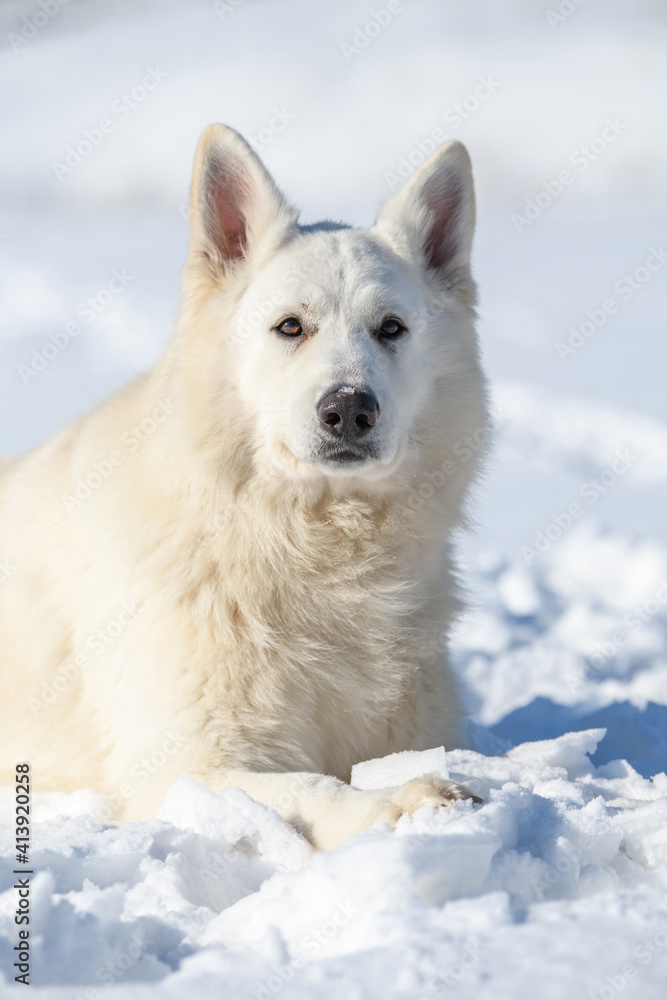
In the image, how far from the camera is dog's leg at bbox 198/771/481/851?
8.94 ft

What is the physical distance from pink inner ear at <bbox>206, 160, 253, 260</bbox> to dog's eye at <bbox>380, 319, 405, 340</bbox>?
81 centimetres

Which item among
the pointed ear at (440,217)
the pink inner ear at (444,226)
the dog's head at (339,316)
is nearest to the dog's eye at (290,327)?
Result: the dog's head at (339,316)

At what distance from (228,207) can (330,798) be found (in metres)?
2.67

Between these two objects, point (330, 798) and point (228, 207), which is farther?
point (228, 207)

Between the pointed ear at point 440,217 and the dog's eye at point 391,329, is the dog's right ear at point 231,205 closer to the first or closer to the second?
the pointed ear at point 440,217

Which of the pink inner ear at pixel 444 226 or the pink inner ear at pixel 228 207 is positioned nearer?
the pink inner ear at pixel 228 207

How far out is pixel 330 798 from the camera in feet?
9.90

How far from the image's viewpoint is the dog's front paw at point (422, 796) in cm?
269

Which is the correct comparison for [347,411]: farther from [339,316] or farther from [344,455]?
[339,316]
